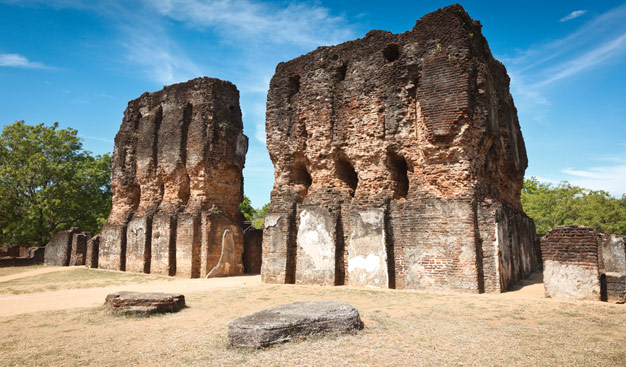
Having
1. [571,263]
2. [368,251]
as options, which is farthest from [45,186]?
[571,263]

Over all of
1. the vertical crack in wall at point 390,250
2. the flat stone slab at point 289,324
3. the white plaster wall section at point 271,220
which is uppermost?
the white plaster wall section at point 271,220

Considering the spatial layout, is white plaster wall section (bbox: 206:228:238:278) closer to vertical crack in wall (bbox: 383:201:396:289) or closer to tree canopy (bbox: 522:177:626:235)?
vertical crack in wall (bbox: 383:201:396:289)

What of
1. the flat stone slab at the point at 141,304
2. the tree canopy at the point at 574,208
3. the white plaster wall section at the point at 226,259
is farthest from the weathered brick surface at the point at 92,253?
the tree canopy at the point at 574,208

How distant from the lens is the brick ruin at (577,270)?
7.25 m

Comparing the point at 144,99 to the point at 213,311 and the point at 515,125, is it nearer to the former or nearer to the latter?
the point at 213,311

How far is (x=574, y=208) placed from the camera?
95.5 feet

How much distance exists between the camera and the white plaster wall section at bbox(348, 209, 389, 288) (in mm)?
9984

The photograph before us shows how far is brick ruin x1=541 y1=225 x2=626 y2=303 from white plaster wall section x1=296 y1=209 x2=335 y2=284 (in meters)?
5.15

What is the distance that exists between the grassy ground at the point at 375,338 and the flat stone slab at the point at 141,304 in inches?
8.3

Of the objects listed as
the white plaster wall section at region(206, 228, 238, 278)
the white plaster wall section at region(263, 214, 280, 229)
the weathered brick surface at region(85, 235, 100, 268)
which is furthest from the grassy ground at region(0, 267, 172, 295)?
the white plaster wall section at region(263, 214, 280, 229)

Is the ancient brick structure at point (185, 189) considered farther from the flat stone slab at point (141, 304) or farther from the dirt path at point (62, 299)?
the flat stone slab at point (141, 304)

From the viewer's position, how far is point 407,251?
963cm

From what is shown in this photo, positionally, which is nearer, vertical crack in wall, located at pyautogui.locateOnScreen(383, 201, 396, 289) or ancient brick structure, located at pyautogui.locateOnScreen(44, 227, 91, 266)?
vertical crack in wall, located at pyautogui.locateOnScreen(383, 201, 396, 289)

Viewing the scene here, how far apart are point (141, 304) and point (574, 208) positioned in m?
31.5
